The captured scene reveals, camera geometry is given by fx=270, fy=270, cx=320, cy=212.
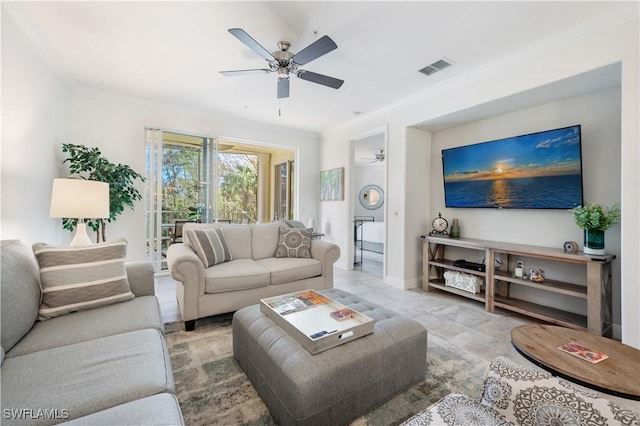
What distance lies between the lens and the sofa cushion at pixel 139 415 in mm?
816

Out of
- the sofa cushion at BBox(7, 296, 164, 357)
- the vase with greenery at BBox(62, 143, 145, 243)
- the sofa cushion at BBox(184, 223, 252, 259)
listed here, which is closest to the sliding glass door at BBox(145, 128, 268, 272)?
the vase with greenery at BBox(62, 143, 145, 243)

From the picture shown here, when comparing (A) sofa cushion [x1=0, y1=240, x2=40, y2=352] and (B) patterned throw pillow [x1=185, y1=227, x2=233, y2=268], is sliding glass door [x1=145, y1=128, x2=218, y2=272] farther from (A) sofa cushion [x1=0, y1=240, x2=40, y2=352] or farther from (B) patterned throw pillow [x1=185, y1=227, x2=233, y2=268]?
(A) sofa cushion [x1=0, y1=240, x2=40, y2=352]

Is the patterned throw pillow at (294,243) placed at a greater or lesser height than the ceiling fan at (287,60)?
lesser

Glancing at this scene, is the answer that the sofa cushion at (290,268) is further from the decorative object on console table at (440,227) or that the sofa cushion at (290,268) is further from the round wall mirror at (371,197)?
the round wall mirror at (371,197)

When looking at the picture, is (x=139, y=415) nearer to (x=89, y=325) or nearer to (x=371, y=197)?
(x=89, y=325)

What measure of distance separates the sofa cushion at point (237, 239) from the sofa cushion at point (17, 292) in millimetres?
1608

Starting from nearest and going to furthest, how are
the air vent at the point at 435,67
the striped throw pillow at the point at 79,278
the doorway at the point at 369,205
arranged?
the striped throw pillow at the point at 79,278
the air vent at the point at 435,67
the doorway at the point at 369,205

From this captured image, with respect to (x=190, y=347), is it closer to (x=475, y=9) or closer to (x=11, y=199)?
(x=11, y=199)

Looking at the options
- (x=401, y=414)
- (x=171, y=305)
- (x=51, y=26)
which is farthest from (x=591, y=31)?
(x=171, y=305)

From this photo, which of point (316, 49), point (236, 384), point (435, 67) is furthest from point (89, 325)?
point (435, 67)

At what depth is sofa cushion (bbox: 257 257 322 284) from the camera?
2.81m

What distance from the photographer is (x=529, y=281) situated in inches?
109

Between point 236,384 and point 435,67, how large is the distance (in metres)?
3.37

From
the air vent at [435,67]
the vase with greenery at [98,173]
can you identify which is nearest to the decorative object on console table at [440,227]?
the air vent at [435,67]
